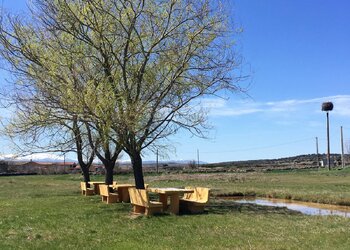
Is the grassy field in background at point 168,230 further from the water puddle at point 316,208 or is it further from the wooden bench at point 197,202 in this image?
the water puddle at point 316,208

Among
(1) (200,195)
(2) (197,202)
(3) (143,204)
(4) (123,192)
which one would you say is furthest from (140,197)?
(4) (123,192)

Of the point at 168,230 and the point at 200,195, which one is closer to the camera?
the point at 168,230

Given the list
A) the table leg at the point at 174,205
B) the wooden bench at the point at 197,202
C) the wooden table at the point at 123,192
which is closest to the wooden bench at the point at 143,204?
the table leg at the point at 174,205

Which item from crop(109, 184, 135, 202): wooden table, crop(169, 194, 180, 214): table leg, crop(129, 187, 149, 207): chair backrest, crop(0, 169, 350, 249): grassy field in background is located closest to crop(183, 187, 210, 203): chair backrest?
crop(0, 169, 350, 249): grassy field in background

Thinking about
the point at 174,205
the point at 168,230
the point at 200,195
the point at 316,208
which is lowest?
the point at 316,208

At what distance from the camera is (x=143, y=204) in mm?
14250

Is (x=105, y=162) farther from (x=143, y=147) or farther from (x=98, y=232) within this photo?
(x=98, y=232)

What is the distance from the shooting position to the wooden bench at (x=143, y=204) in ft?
46.5

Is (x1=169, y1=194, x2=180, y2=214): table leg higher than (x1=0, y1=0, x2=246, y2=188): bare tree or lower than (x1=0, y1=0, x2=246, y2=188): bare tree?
lower

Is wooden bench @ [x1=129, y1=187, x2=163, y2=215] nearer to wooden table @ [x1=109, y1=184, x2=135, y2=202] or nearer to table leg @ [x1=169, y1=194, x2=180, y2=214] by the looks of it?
table leg @ [x1=169, y1=194, x2=180, y2=214]

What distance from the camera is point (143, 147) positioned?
59.9ft

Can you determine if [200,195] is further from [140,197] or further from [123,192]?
[123,192]

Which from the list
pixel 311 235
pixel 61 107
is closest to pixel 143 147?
pixel 61 107

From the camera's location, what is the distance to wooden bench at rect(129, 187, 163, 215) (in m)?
14.2
